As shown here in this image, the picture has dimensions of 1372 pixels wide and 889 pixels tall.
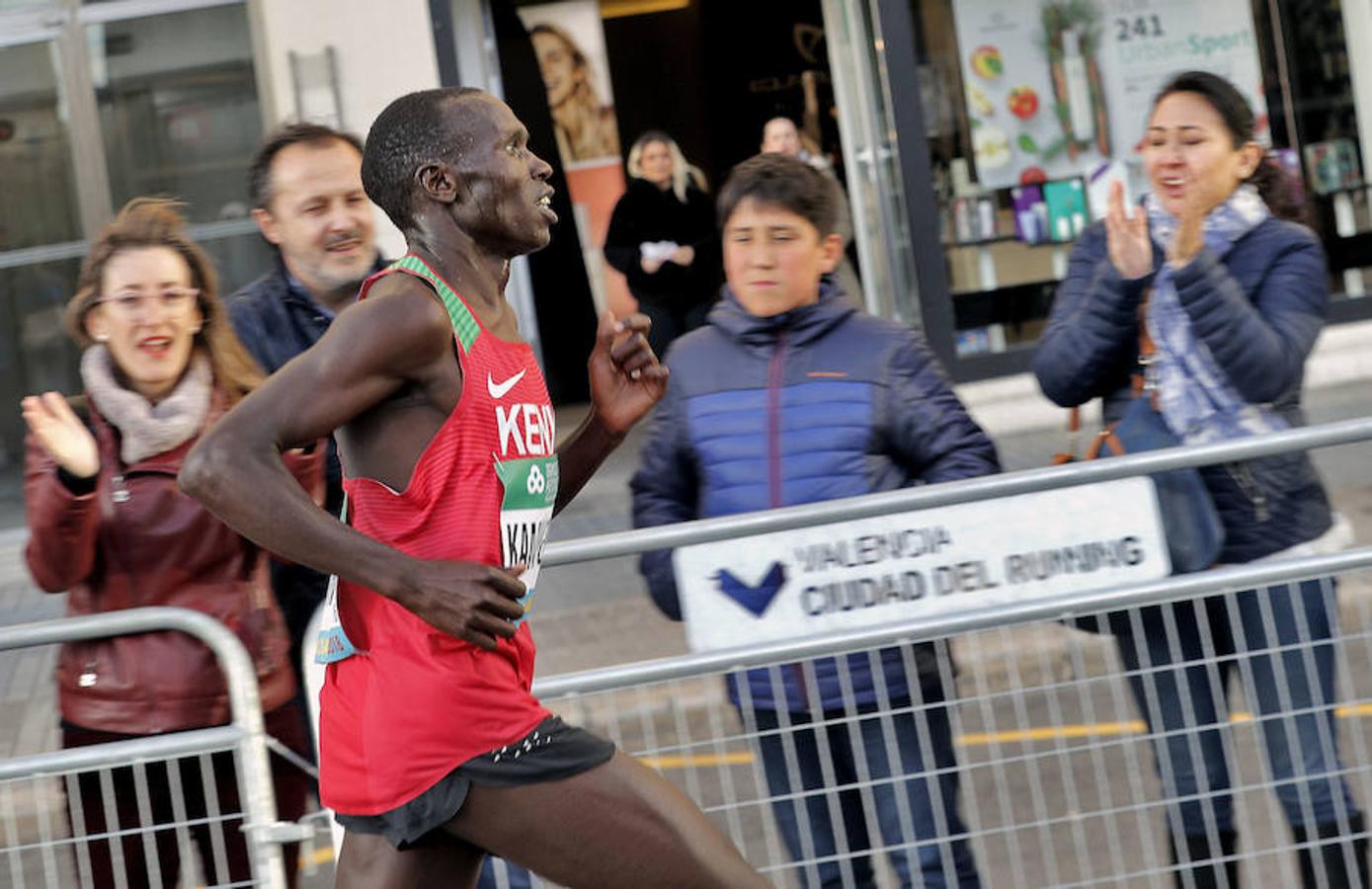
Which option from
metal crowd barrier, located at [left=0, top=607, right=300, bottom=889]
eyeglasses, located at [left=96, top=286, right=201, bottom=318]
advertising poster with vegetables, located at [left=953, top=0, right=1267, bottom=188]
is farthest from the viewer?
advertising poster with vegetables, located at [left=953, top=0, right=1267, bottom=188]

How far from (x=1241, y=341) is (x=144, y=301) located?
2367 millimetres

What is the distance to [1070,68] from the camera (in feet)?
41.8

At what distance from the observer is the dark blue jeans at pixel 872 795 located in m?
4.02

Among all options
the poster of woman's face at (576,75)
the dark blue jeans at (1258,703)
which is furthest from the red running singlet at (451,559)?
the poster of woman's face at (576,75)

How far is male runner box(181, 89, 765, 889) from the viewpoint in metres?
2.86

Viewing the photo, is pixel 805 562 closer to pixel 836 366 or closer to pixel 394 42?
pixel 836 366

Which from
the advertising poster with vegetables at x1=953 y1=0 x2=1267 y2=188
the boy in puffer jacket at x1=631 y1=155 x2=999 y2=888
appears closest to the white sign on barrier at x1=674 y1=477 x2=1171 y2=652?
the boy in puffer jacket at x1=631 y1=155 x2=999 y2=888

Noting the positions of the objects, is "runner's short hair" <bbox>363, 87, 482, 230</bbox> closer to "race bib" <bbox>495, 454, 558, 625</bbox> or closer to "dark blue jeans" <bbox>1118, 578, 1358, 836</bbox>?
"race bib" <bbox>495, 454, 558, 625</bbox>

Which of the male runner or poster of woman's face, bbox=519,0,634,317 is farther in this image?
poster of woman's face, bbox=519,0,634,317

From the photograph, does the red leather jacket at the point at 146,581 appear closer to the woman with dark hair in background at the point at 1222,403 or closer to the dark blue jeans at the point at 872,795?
the dark blue jeans at the point at 872,795

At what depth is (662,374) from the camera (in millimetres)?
3498

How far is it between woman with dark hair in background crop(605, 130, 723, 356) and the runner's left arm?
24.3 ft

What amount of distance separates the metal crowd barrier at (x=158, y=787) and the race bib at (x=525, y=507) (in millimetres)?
977

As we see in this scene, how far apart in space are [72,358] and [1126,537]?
31.7 feet
